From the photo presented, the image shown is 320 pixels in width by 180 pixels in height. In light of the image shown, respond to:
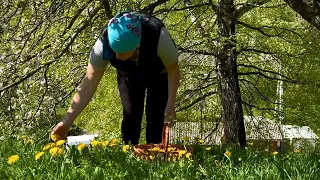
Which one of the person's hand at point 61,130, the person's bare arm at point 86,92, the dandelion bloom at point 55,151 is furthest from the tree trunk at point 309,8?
the dandelion bloom at point 55,151

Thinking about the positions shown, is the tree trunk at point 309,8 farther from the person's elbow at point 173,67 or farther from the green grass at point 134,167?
the green grass at point 134,167

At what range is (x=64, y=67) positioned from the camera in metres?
7.18

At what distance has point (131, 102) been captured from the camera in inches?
159

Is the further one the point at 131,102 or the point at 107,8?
the point at 107,8

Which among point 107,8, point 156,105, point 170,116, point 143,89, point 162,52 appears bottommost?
point 170,116

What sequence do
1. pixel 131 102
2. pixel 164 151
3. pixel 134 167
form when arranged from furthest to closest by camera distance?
1. pixel 131 102
2. pixel 164 151
3. pixel 134 167

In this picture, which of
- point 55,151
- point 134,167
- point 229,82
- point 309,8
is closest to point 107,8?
point 229,82

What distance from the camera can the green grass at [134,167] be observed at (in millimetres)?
2395

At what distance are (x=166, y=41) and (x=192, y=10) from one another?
439cm

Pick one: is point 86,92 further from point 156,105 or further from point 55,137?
point 156,105

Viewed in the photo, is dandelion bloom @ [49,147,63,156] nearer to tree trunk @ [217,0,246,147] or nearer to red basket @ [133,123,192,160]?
red basket @ [133,123,192,160]

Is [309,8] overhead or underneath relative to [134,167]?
overhead

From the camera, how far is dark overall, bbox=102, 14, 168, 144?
3.64m

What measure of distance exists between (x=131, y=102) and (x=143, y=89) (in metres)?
0.14
